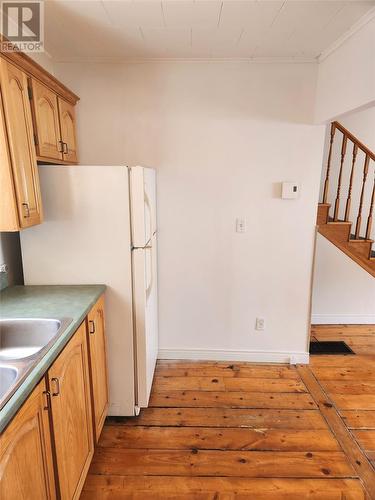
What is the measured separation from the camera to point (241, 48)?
2266 millimetres

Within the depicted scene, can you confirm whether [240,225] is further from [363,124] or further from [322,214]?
[363,124]

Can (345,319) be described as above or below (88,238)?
below

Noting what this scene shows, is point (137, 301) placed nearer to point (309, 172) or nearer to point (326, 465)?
point (326, 465)

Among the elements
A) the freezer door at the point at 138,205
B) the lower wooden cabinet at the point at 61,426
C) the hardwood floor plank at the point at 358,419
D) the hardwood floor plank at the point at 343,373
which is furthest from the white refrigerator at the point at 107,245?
the hardwood floor plank at the point at 343,373

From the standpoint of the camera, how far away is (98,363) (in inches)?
75.5

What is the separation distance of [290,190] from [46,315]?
80.4 inches

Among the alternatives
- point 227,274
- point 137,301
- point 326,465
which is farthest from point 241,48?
point 326,465

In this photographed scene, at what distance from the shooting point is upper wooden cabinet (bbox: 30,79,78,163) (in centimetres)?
174

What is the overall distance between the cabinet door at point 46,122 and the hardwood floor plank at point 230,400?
1897mm

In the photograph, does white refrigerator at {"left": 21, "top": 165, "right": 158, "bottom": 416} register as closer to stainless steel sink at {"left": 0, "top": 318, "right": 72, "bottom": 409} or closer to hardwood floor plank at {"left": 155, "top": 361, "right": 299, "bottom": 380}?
stainless steel sink at {"left": 0, "top": 318, "right": 72, "bottom": 409}

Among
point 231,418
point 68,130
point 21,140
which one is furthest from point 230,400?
point 68,130

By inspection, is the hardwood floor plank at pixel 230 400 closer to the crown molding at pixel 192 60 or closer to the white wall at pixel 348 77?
the white wall at pixel 348 77

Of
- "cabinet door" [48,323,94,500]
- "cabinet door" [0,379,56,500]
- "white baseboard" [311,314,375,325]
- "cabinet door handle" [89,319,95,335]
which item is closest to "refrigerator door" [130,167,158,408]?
"cabinet door handle" [89,319,95,335]

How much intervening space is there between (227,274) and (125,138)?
144 centimetres
